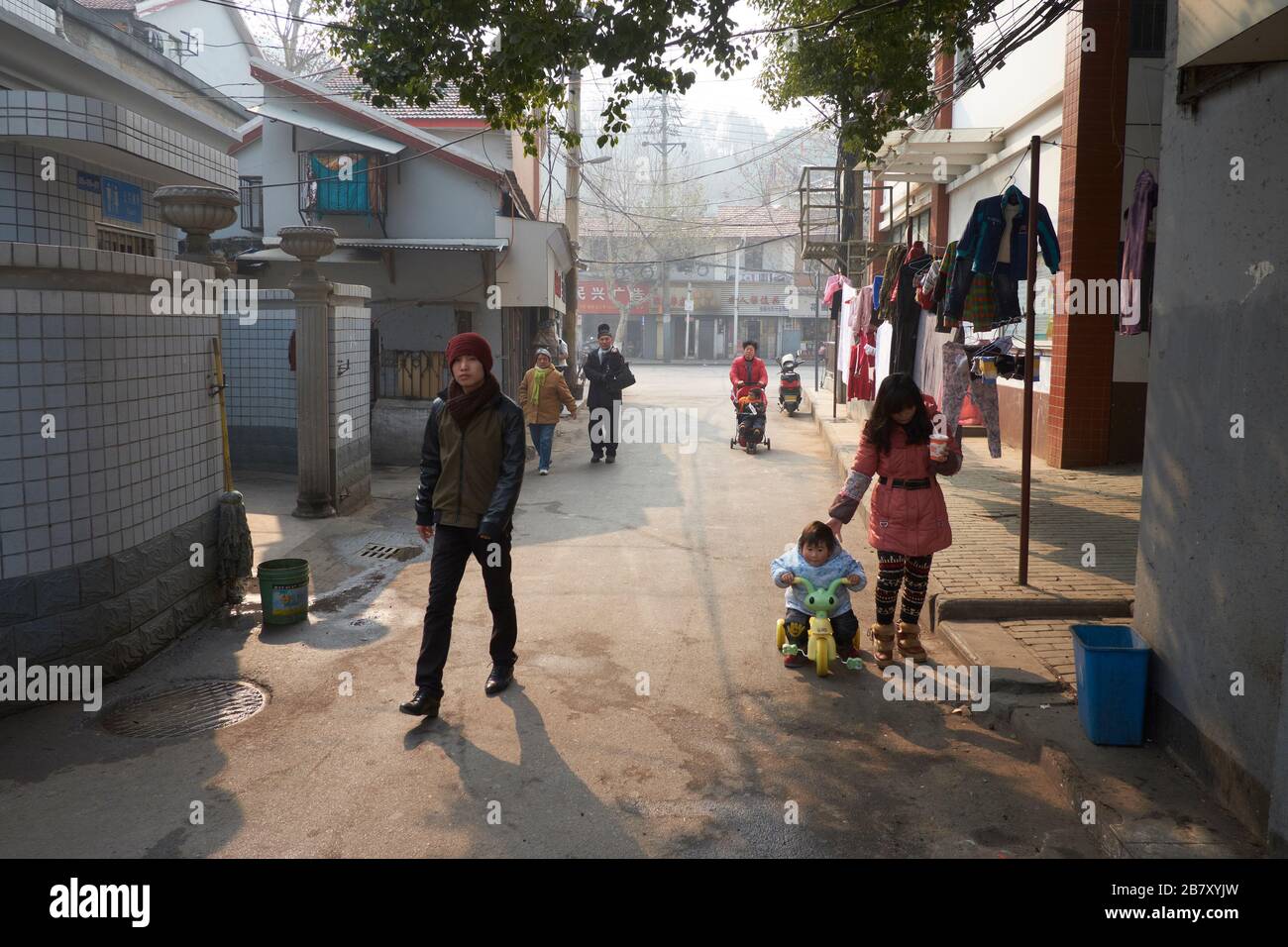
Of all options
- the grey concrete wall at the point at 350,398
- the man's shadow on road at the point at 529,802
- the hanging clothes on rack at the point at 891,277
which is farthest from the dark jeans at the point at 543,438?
the man's shadow on road at the point at 529,802

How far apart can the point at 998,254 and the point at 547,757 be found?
514 centimetres

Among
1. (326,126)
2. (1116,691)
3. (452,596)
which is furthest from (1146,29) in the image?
(326,126)

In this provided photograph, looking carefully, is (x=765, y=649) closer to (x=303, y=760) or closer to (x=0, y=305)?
(x=303, y=760)

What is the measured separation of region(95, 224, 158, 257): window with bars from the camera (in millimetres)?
8625

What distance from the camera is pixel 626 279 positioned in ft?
188

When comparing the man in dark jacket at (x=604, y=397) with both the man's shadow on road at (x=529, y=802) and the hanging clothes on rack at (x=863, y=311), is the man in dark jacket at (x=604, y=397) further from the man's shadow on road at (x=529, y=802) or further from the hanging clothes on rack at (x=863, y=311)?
the man's shadow on road at (x=529, y=802)

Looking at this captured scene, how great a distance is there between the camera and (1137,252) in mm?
7980

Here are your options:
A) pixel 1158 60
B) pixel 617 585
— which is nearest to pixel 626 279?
pixel 1158 60

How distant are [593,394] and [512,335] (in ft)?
15.1

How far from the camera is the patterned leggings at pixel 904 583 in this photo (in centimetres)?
588

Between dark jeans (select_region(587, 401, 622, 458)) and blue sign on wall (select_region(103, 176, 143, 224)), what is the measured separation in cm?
694

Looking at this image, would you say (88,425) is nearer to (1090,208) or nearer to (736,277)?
(1090,208)

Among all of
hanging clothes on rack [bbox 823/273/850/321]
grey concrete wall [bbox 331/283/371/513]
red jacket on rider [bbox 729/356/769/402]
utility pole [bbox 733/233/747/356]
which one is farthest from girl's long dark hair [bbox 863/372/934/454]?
utility pole [bbox 733/233/747/356]

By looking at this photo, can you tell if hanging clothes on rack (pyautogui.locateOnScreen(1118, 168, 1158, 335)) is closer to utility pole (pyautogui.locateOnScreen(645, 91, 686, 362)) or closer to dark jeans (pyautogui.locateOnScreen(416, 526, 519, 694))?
dark jeans (pyautogui.locateOnScreen(416, 526, 519, 694))
